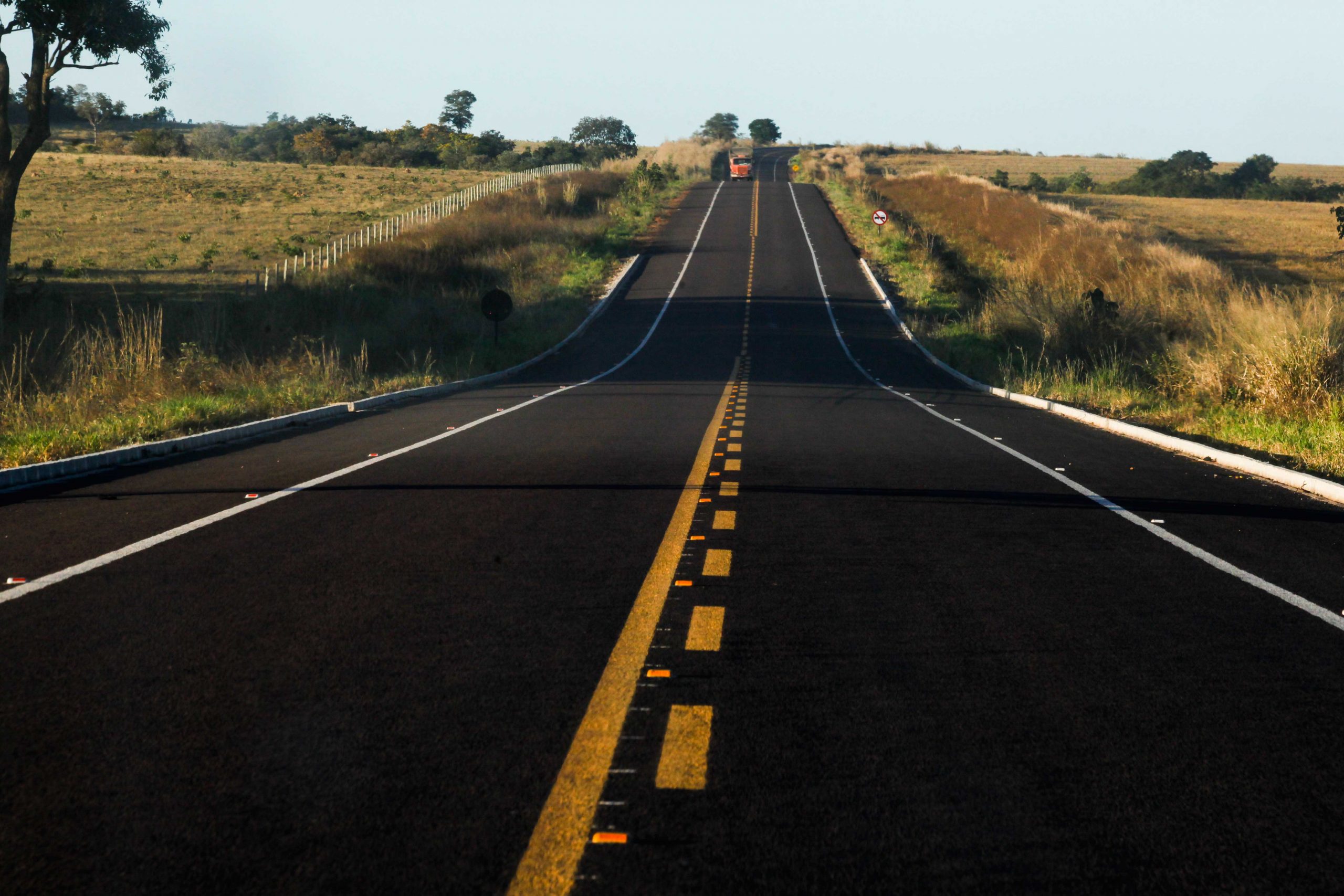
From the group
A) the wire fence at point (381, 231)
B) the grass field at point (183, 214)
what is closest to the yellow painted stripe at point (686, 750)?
the wire fence at point (381, 231)

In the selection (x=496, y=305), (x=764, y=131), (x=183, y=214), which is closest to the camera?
(x=496, y=305)

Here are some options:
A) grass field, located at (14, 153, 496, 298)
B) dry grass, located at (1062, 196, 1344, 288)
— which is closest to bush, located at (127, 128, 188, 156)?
grass field, located at (14, 153, 496, 298)

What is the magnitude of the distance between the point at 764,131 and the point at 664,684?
6959 inches

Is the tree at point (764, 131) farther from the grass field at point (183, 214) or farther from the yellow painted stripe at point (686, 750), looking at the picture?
the yellow painted stripe at point (686, 750)

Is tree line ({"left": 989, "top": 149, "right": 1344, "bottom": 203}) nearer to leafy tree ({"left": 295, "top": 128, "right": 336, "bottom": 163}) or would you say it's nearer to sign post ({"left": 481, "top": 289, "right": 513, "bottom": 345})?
leafy tree ({"left": 295, "top": 128, "right": 336, "bottom": 163})

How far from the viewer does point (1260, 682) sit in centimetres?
500

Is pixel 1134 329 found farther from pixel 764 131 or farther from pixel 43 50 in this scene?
pixel 764 131

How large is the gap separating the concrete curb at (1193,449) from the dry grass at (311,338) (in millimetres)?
11087

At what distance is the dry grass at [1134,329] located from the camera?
15.6 m

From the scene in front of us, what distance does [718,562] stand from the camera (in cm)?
713

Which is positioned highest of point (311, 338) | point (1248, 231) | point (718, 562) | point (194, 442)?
point (1248, 231)

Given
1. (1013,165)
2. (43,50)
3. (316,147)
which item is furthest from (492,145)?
(43,50)

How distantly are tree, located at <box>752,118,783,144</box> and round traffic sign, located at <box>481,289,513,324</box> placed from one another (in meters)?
149

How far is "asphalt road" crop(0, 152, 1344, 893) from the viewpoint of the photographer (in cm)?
336
